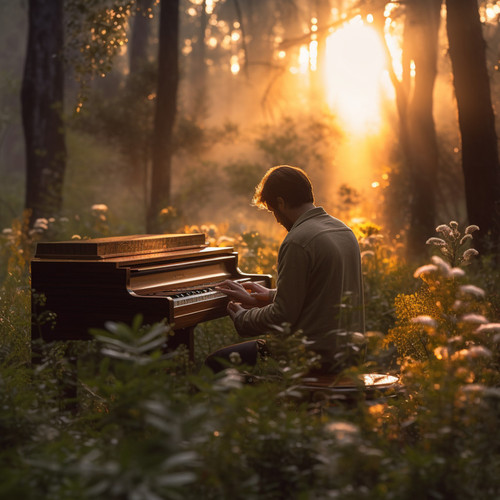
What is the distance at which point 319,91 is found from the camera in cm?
4544

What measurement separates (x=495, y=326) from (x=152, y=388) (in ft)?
5.48

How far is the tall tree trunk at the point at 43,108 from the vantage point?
14352mm

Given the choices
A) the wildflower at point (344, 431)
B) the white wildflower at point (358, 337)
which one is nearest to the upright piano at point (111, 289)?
the white wildflower at point (358, 337)

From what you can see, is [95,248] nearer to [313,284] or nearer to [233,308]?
[233,308]

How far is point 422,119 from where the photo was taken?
1347 cm

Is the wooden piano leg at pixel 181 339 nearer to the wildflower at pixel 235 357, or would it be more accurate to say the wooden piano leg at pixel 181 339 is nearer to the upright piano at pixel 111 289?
the upright piano at pixel 111 289

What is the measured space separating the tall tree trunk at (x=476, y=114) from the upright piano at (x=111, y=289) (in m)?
3.82

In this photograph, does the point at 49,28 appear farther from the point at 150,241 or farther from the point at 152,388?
the point at 152,388

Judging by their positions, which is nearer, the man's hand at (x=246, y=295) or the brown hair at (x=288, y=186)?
the brown hair at (x=288, y=186)

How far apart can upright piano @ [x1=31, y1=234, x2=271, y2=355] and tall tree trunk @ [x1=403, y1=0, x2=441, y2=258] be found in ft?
26.3

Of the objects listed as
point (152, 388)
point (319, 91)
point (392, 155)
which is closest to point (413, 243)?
point (392, 155)

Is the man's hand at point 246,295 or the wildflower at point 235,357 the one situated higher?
the wildflower at point 235,357

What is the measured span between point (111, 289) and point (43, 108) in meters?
9.92

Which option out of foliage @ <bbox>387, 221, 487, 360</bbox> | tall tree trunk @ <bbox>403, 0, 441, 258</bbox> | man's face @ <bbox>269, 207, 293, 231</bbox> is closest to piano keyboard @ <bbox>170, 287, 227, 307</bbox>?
man's face @ <bbox>269, 207, 293, 231</bbox>
